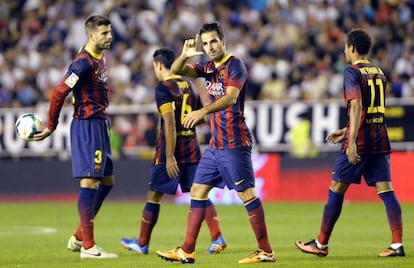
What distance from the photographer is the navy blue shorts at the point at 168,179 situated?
12.1 meters

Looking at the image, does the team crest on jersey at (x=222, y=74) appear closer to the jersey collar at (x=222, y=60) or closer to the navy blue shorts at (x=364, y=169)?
the jersey collar at (x=222, y=60)

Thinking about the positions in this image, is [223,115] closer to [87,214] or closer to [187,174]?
[187,174]

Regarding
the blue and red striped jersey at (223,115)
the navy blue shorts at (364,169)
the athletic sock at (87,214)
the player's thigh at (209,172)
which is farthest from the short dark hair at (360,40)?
the athletic sock at (87,214)

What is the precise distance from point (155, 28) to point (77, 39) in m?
2.10

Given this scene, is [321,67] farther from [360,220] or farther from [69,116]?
[360,220]

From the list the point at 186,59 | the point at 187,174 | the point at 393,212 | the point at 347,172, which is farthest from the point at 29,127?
the point at 393,212

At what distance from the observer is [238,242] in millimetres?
13367

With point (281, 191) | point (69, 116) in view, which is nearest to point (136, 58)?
point (69, 116)

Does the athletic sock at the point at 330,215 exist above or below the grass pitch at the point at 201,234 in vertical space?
above

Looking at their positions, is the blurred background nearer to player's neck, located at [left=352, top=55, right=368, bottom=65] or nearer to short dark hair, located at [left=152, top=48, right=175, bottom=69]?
short dark hair, located at [left=152, top=48, right=175, bottom=69]

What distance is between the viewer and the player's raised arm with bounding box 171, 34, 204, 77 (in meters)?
10.4

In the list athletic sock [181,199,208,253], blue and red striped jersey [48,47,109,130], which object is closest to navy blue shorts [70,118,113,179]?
blue and red striped jersey [48,47,109,130]

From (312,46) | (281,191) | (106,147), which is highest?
(312,46)

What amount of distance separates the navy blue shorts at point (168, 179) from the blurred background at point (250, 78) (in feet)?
32.5
